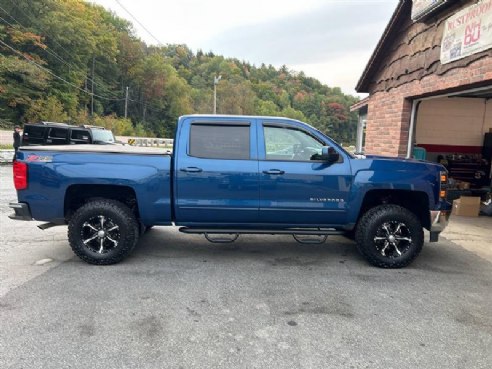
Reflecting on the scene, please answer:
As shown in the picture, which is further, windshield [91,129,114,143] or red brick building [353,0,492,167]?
windshield [91,129,114,143]

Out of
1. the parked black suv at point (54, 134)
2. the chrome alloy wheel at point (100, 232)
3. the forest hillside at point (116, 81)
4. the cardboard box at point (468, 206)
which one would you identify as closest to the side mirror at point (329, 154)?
the chrome alloy wheel at point (100, 232)

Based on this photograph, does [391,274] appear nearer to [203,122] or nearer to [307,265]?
[307,265]

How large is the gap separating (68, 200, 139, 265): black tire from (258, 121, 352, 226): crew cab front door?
1.71m

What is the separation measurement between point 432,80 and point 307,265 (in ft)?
15.7

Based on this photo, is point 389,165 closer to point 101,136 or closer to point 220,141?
point 220,141

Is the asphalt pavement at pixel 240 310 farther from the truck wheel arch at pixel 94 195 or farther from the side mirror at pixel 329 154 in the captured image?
the side mirror at pixel 329 154

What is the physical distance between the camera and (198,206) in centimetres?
477

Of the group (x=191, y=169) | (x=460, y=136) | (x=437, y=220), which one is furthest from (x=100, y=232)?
(x=460, y=136)

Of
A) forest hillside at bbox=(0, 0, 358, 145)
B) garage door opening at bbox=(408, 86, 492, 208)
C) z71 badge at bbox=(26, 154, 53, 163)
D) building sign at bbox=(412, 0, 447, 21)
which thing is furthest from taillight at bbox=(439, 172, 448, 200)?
forest hillside at bbox=(0, 0, 358, 145)

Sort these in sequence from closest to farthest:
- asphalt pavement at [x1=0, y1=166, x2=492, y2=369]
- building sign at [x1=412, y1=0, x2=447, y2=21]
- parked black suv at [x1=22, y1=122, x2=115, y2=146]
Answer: asphalt pavement at [x1=0, y1=166, x2=492, y2=369] → building sign at [x1=412, y1=0, x2=447, y2=21] → parked black suv at [x1=22, y1=122, x2=115, y2=146]

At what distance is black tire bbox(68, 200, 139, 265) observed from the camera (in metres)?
4.70

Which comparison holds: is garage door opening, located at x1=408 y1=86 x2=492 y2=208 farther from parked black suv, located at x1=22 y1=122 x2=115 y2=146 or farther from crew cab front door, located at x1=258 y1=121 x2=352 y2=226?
parked black suv, located at x1=22 y1=122 x2=115 y2=146

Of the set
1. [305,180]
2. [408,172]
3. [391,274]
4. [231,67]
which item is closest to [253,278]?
[305,180]

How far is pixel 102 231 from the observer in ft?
15.6
